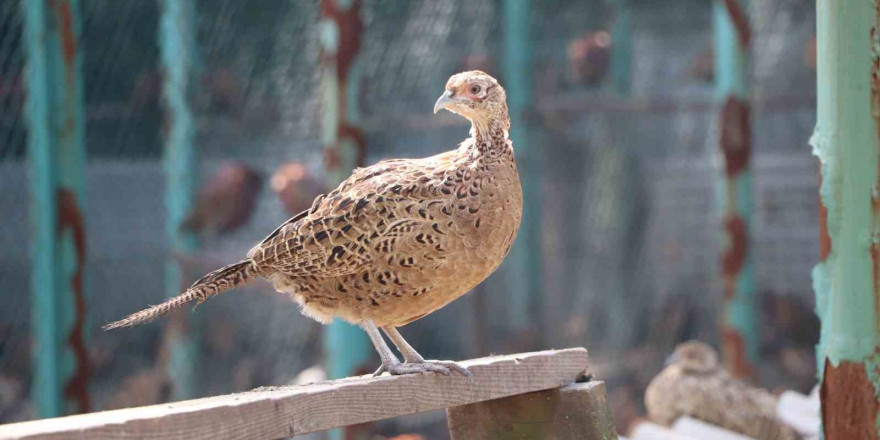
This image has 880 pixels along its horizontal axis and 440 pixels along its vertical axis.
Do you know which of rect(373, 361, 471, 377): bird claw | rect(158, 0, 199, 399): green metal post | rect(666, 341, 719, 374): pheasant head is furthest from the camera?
rect(158, 0, 199, 399): green metal post

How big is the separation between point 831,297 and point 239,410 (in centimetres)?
156

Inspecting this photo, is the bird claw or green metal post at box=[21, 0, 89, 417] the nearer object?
the bird claw

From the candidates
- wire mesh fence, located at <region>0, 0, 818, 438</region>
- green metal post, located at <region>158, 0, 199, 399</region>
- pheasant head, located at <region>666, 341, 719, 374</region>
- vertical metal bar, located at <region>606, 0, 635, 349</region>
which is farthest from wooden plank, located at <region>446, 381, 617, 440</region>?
vertical metal bar, located at <region>606, 0, 635, 349</region>

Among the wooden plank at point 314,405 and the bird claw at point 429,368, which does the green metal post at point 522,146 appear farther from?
the bird claw at point 429,368

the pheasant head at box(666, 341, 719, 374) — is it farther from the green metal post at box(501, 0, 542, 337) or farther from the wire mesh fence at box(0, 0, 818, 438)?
the green metal post at box(501, 0, 542, 337)

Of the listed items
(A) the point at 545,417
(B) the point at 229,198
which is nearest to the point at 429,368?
(A) the point at 545,417

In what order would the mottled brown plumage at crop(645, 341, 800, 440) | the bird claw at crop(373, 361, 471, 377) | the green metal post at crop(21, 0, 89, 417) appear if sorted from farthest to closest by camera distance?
the mottled brown plumage at crop(645, 341, 800, 440) → the green metal post at crop(21, 0, 89, 417) → the bird claw at crop(373, 361, 471, 377)

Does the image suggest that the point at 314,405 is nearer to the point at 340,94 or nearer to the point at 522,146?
the point at 340,94

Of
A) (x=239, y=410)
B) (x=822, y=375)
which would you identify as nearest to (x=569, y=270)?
(x=822, y=375)

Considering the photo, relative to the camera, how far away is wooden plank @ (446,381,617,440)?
2836 millimetres

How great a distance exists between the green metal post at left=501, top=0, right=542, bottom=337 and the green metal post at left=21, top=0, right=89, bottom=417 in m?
2.67

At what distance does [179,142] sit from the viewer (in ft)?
19.3

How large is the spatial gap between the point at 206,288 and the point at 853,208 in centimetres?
167

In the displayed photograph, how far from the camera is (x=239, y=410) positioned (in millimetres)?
2068
